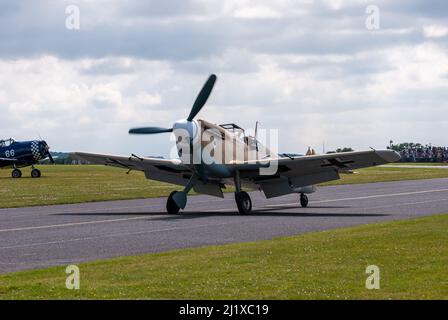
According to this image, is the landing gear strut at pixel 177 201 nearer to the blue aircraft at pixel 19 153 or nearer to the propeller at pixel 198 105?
the propeller at pixel 198 105

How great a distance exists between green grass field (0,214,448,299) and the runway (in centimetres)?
167

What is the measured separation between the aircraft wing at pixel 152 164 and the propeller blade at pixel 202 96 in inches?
124

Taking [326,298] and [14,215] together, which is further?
[14,215]

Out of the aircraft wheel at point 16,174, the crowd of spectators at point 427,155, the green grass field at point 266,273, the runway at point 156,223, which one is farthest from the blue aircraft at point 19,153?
the crowd of spectators at point 427,155

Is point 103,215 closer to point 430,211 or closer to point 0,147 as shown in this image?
point 430,211

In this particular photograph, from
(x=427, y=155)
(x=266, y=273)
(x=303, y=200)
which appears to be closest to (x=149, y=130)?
(x=303, y=200)

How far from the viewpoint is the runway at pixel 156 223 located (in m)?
16.3

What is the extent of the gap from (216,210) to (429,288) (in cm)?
1813

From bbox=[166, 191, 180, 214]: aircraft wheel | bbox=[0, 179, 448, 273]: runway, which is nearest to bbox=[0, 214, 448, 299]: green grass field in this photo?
bbox=[0, 179, 448, 273]: runway

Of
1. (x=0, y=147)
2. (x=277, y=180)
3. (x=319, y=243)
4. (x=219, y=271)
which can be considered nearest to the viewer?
(x=219, y=271)

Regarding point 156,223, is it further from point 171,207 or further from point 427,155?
point 427,155

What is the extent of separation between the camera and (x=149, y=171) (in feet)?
96.6

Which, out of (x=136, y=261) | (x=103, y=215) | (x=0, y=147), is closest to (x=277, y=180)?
(x=103, y=215)

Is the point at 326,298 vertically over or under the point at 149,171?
under
